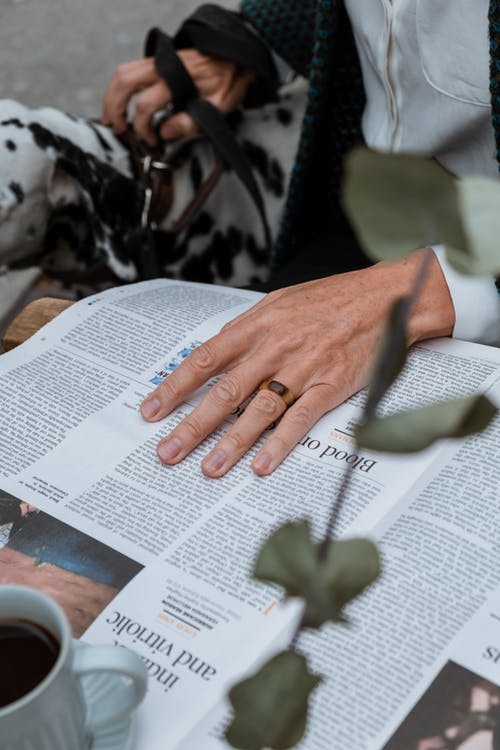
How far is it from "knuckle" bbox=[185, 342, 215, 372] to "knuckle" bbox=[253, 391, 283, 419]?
52 millimetres

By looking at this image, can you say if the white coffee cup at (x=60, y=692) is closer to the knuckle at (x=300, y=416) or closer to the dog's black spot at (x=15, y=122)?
the knuckle at (x=300, y=416)

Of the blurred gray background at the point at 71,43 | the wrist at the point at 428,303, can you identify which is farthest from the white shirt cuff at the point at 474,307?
the blurred gray background at the point at 71,43

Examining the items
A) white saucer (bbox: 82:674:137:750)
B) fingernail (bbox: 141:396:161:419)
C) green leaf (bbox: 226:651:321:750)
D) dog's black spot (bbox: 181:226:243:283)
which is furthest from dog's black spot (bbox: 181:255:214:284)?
green leaf (bbox: 226:651:321:750)

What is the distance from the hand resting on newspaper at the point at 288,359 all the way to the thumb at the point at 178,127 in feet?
1.23

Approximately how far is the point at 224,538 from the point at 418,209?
0.40 m

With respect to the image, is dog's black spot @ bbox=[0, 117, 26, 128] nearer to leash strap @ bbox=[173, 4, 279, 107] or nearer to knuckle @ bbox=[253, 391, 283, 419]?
leash strap @ bbox=[173, 4, 279, 107]

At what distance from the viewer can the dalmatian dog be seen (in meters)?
0.97

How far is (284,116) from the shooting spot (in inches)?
43.4

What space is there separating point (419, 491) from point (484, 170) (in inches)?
17.5

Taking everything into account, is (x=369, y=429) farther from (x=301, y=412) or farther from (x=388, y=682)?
(x=301, y=412)

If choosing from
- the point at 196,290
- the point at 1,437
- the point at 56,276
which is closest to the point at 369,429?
the point at 1,437

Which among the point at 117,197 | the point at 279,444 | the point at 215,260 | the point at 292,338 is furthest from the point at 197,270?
the point at 279,444

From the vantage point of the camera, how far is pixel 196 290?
Answer: 87 centimetres

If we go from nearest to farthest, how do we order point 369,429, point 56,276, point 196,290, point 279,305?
point 369,429 → point 279,305 → point 196,290 → point 56,276
